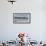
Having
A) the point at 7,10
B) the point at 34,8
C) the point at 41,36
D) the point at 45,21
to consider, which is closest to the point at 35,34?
the point at 41,36

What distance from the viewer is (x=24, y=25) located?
5375 mm

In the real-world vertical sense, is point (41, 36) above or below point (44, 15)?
below

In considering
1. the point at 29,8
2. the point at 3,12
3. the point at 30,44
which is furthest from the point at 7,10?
the point at 30,44

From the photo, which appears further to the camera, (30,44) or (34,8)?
(34,8)

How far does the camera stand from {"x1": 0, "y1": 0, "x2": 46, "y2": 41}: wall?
5332 millimetres

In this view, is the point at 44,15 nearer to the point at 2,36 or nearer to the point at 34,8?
the point at 34,8

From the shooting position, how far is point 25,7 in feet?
17.6

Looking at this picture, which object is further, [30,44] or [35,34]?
[35,34]

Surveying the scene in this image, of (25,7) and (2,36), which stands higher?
(25,7)

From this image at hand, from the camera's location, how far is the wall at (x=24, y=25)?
17.5ft

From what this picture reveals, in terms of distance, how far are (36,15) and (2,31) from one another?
147 cm

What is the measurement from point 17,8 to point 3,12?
0.57 meters

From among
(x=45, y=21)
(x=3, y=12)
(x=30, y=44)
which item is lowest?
(x=30, y=44)

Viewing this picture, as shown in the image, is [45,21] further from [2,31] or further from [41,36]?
[2,31]
